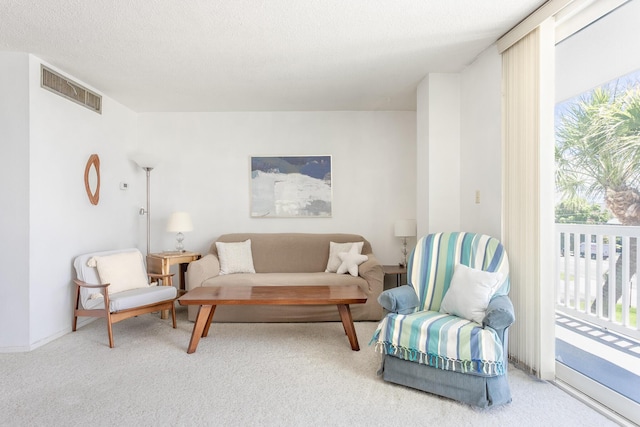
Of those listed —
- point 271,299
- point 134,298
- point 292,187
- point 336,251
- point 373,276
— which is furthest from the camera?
point 292,187

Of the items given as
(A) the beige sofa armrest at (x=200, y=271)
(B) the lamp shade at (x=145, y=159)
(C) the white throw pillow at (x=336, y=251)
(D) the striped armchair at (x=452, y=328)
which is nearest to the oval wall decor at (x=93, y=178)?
(B) the lamp shade at (x=145, y=159)

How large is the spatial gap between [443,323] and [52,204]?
11.9ft

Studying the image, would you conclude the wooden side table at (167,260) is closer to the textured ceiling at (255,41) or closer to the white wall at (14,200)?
the white wall at (14,200)

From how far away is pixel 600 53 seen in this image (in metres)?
3.12

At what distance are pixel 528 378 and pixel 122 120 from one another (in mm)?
5166

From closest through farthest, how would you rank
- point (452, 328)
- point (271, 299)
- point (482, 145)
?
1. point (452, 328)
2. point (271, 299)
3. point (482, 145)

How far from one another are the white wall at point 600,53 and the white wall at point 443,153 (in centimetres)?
97

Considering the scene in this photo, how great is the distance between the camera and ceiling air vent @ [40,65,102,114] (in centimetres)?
333

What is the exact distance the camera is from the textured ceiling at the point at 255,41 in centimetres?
244

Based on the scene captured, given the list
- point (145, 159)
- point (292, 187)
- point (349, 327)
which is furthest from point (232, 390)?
point (145, 159)

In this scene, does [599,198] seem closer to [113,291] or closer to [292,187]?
[292,187]

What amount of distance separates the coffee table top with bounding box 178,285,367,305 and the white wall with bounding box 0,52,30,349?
Answer: 1.45 metres

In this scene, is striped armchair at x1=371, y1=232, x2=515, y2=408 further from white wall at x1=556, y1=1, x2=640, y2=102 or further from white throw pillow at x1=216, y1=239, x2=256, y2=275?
white throw pillow at x1=216, y1=239, x2=256, y2=275

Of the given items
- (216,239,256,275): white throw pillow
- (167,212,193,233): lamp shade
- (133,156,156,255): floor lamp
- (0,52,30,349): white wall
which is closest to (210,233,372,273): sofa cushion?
(216,239,256,275): white throw pillow
